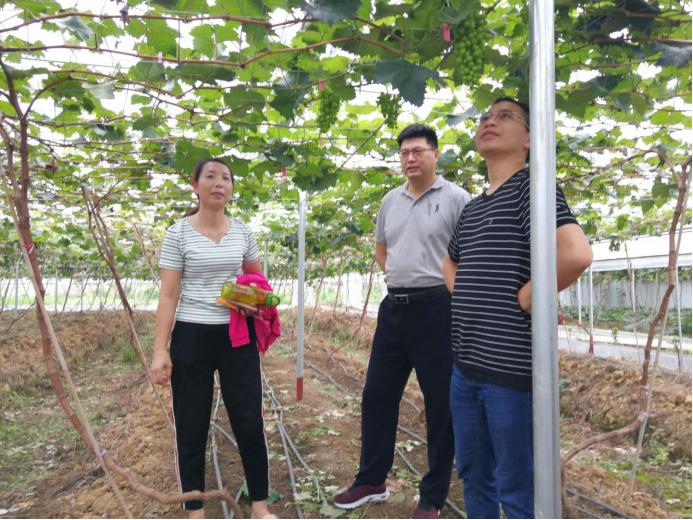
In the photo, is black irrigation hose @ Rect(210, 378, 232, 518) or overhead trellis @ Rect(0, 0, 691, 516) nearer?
overhead trellis @ Rect(0, 0, 691, 516)

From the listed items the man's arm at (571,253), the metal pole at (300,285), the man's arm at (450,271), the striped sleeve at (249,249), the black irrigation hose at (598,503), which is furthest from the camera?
the metal pole at (300,285)

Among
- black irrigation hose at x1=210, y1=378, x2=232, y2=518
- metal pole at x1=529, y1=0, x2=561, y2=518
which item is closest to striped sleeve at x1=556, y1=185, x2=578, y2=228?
metal pole at x1=529, y1=0, x2=561, y2=518

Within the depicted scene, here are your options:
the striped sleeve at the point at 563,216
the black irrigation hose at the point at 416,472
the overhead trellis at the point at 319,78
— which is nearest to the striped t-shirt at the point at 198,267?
the overhead trellis at the point at 319,78

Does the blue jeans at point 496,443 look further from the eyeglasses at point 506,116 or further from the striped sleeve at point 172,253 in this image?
the striped sleeve at point 172,253

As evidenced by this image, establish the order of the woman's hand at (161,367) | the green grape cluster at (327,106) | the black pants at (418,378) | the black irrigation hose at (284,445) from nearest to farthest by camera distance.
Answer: the woman's hand at (161,367)
the black pants at (418,378)
the green grape cluster at (327,106)
the black irrigation hose at (284,445)

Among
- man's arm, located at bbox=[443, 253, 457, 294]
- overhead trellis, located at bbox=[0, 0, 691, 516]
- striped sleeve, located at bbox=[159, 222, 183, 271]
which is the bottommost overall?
man's arm, located at bbox=[443, 253, 457, 294]

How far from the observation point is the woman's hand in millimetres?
2064

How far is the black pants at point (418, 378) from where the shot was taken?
2219mm

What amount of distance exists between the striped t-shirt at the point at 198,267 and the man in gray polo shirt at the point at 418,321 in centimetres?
76

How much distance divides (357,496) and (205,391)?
0.98 m

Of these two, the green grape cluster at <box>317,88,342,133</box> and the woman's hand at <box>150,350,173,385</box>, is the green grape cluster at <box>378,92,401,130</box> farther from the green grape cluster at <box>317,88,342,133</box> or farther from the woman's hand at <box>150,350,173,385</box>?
the woman's hand at <box>150,350,173,385</box>

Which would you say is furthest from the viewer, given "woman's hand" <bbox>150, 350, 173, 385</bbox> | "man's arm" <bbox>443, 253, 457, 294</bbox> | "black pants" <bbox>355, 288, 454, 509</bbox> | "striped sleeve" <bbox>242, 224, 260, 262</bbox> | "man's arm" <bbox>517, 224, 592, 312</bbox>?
"striped sleeve" <bbox>242, 224, 260, 262</bbox>

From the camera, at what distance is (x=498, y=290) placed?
1554mm

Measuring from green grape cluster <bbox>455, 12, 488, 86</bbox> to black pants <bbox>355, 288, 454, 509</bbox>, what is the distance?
37.5 inches
